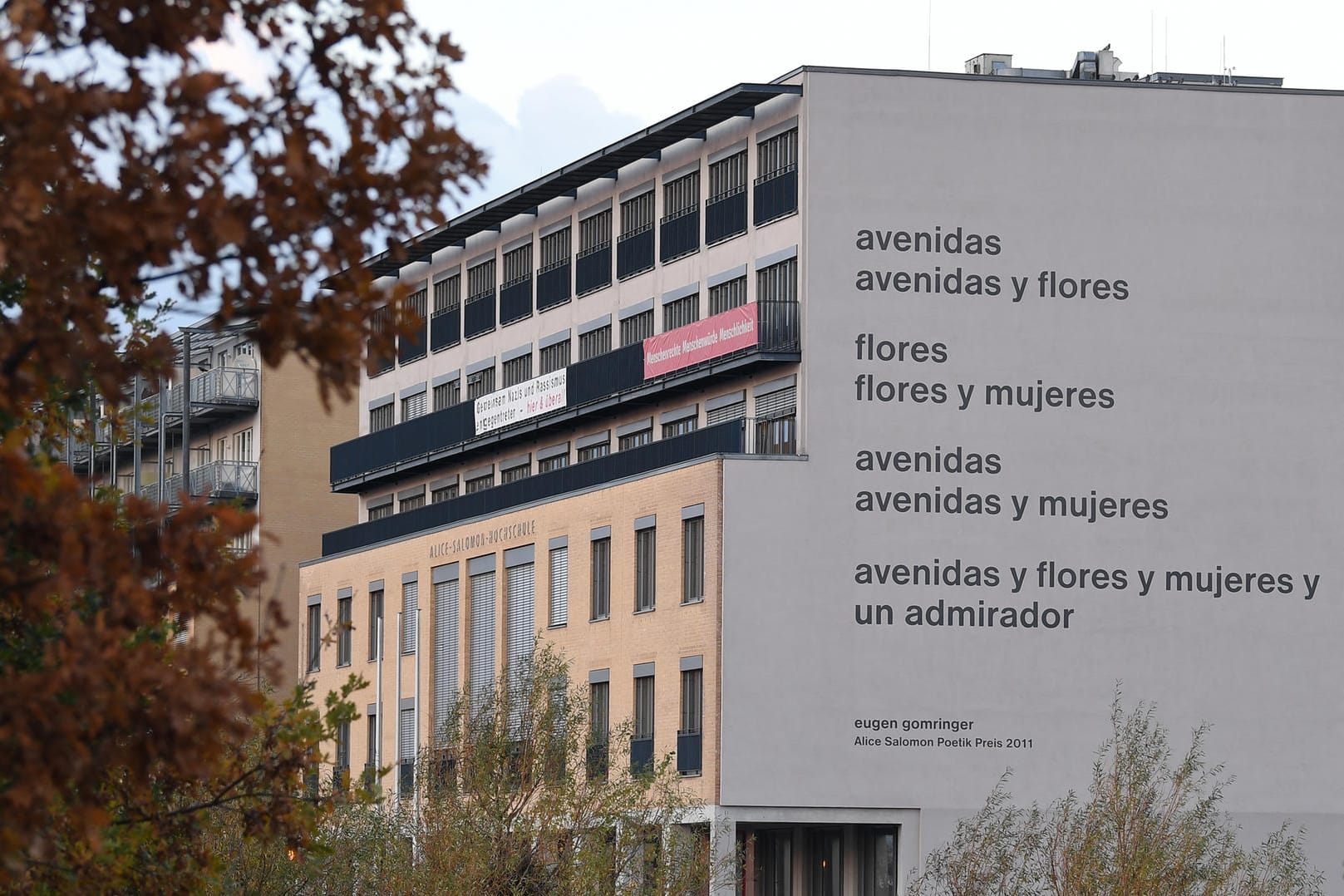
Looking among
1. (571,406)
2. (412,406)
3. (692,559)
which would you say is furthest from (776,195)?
(412,406)

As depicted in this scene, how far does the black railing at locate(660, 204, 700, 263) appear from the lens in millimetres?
64562

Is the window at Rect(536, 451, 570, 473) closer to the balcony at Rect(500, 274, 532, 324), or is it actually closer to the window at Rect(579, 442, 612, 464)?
the window at Rect(579, 442, 612, 464)

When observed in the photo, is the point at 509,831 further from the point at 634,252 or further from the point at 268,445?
the point at 268,445

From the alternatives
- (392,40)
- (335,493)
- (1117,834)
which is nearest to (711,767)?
(1117,834)

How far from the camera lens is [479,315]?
7600 centimetres

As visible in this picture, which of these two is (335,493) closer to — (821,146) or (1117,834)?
(821,146)

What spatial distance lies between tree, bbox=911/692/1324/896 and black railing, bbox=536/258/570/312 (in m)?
19.9

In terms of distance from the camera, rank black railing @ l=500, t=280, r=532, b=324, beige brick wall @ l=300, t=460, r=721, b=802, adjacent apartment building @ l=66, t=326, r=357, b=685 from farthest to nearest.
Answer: adjacent apartment building @ l=66, t=326, r=357, b=685 → black railing @ l=500, t=280, r=532, b=324 → beige brick wall @ l=300, t=460, r=721, b=802

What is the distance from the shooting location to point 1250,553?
6041 cm

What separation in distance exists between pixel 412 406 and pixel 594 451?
12826mm

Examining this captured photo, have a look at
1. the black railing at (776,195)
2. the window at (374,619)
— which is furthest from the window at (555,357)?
the black railing at (776,195)

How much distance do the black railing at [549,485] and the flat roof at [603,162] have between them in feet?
21.8

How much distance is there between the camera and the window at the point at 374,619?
75.5 meters

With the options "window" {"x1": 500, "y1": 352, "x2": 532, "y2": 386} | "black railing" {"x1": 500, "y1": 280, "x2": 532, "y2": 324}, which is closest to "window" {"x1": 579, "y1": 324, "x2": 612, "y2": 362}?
"window" {"x1": 500, "y1": 352, "x2": 532, "y2": 386}
